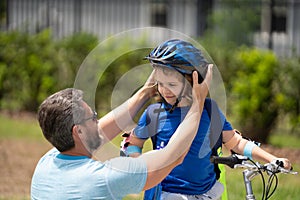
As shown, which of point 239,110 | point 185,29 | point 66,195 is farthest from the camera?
point 185,29

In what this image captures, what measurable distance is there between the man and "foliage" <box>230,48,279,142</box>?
22.7ft

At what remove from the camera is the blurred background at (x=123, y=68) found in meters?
10.2

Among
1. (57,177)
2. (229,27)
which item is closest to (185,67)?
(57,177)

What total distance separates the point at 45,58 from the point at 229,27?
5.81 meters

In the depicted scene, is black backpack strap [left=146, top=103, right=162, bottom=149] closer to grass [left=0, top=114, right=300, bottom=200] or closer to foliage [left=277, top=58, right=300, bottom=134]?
grass [left=0, top=114, right=300, bottom=200]

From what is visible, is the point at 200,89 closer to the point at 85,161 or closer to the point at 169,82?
the point at 169,82

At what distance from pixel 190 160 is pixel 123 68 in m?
8.18

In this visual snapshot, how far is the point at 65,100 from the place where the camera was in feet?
11.1

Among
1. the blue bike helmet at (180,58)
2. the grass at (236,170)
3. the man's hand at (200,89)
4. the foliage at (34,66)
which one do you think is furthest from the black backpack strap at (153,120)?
the foliage at (34,66)

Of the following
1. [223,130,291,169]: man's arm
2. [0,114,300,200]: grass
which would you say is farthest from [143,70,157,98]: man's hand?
[0,114,300,200]: grass

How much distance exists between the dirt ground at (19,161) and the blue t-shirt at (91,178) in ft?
13.4

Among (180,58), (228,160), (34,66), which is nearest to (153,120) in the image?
(180,58)

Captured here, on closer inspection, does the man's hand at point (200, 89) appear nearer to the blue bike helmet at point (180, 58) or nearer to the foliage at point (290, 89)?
the blue bike helmet at point (180, 58)

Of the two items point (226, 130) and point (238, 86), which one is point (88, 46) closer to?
point (238, 86)
